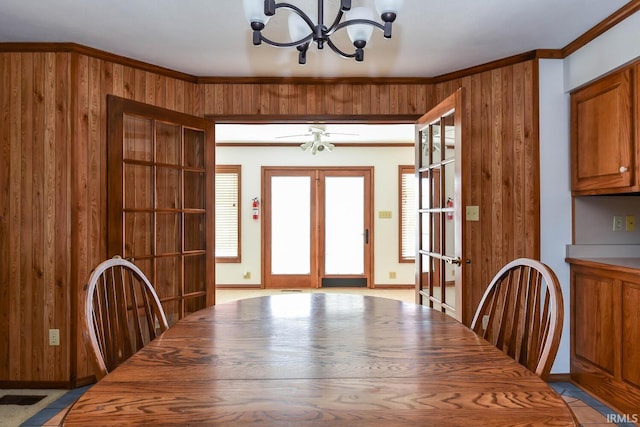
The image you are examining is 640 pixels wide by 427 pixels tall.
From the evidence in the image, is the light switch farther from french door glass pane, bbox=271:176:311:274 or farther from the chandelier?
french door glass pane, bbox=271:176:311:274

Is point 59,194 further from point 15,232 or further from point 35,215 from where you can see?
point 15,232

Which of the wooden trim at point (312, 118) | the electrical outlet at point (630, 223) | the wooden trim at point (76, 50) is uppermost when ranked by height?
the wooden trim at point (76, 50)

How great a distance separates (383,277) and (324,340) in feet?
18.6

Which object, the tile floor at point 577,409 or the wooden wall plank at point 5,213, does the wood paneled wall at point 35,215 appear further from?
the tile floor at point 577,409

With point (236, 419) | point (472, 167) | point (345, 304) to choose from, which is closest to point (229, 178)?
point (472, 167)

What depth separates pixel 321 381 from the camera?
1034 millimetres

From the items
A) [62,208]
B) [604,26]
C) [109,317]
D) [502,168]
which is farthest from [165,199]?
[604,26]

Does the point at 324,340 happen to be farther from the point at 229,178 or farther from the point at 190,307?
the point at 229,178

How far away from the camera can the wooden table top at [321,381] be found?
852 mm

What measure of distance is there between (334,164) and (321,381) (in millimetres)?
6051

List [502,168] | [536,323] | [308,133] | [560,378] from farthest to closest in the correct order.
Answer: [308,133] → [502,168] → [560,378] → [536,323]

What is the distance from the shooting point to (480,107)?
10.8 feet

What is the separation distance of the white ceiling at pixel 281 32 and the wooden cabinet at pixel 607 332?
1.53 metres

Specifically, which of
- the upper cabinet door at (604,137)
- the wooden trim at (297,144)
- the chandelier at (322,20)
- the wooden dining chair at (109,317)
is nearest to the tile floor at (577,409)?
the wooden dining chair at (109,317)
